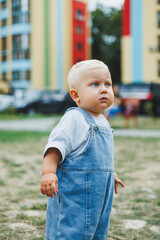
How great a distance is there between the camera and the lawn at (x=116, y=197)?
232 centimetres

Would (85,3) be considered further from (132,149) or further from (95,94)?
(95,94)

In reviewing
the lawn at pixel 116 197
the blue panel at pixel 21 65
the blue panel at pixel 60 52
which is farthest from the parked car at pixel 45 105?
the blue panel at pixel 21 65

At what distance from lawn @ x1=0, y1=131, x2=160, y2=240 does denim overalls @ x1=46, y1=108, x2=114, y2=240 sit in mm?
603

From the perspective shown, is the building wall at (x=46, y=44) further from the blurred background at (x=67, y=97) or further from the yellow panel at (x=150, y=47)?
the yellow panel at (x=150, y=47)

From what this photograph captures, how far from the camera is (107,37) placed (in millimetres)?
40719

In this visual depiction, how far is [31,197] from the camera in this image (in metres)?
3.14

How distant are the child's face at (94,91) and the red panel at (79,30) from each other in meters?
29.9

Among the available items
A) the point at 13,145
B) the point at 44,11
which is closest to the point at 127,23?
the point at 44,11

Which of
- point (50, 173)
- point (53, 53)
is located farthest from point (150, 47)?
point (50, 173)

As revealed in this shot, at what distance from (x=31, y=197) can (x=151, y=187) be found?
3.89 feet

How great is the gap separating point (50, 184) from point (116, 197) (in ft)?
5.62

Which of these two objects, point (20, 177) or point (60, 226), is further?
point (20, 177)

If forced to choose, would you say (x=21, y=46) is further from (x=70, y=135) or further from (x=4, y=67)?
(x=70, y=135)

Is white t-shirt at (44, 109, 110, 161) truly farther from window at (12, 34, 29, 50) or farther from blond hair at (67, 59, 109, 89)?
window at (12, 34, 29, 50)
